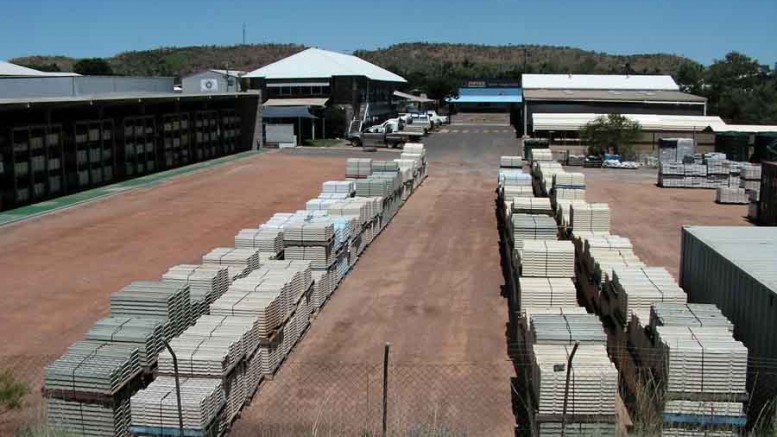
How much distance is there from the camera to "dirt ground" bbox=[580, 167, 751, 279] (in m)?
26.1

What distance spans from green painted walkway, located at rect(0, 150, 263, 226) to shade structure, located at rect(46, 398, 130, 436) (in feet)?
61.8

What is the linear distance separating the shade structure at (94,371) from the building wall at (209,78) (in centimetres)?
4608

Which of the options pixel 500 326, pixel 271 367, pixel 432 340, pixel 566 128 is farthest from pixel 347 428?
pixel 566 128

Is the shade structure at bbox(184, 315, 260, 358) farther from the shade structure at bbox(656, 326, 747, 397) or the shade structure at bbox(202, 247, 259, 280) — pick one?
the shade structure at bbox(656, 326, 747, 397)

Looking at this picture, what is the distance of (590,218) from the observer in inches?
870

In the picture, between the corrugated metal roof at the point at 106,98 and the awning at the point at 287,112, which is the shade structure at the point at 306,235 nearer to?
the corrugated metal roof at the point at 106,98

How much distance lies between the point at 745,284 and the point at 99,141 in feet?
105

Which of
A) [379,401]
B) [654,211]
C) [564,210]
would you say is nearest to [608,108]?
[654,211]

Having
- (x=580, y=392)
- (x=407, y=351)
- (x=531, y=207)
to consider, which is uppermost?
(x=531, y=207)

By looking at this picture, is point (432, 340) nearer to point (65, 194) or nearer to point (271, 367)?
point (271, 367)

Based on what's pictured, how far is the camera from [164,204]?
3347 cm

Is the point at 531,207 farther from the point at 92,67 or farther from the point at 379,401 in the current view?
the point at 92,67

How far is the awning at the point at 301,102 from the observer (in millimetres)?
69562

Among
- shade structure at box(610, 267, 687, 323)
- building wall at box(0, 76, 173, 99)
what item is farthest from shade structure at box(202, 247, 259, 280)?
building wall at box(0, 76, 173, 99)
